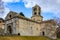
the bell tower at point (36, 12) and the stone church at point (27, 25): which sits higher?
the bell tower at point (36, 12)

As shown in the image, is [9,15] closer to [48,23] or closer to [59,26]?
[48,23]

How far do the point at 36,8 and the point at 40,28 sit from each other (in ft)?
30.6

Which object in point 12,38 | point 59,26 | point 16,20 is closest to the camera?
point 12,38

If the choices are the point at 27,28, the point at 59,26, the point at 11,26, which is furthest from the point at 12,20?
the point at 59,26

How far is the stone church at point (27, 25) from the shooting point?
46781 mm

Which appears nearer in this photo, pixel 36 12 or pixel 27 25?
pixel 27 25

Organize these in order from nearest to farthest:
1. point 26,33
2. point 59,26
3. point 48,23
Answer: point 26,33 → point 48,23 → point 59,26

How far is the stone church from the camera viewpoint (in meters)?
46.8

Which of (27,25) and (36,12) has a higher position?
(36,12)

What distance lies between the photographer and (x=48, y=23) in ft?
181

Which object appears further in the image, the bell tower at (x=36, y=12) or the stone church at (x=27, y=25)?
the bell tower at (x=36, y=12)

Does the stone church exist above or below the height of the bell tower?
below

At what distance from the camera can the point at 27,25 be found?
164 ft

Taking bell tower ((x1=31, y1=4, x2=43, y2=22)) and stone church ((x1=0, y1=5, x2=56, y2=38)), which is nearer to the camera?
stone church ((x1=0, y1=5, x2=56, y2=38))
